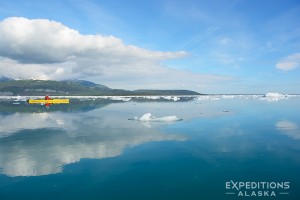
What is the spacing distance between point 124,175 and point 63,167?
10.9 feet

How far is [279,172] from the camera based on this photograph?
42.2 ft

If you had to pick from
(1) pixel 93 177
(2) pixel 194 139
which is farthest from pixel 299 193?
(2) pixel 194 139

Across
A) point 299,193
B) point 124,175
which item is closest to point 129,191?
point 124,175

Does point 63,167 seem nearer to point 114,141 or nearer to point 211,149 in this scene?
point 114,141

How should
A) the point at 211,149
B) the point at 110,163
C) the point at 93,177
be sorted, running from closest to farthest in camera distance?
the point at 93,177, the point at 110,163, the point at 211,149

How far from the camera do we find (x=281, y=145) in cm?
1836

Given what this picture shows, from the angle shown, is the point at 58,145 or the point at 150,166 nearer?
the point at 150,166

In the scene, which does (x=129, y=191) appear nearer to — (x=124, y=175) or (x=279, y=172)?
(x=124, y=175)

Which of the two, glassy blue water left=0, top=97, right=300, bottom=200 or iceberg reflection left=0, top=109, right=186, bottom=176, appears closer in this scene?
glassy blue water left=0, top=97, right=300, bottom=200

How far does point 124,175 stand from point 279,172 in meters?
7.26

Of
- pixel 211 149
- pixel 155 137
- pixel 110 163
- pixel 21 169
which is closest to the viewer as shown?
pixel 21 169

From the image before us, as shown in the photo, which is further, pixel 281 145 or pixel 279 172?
pixel 281 145

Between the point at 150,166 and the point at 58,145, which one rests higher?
the point at 58,145

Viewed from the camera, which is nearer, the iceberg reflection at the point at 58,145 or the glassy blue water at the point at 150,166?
the glassy blue water at the point at 150,166
